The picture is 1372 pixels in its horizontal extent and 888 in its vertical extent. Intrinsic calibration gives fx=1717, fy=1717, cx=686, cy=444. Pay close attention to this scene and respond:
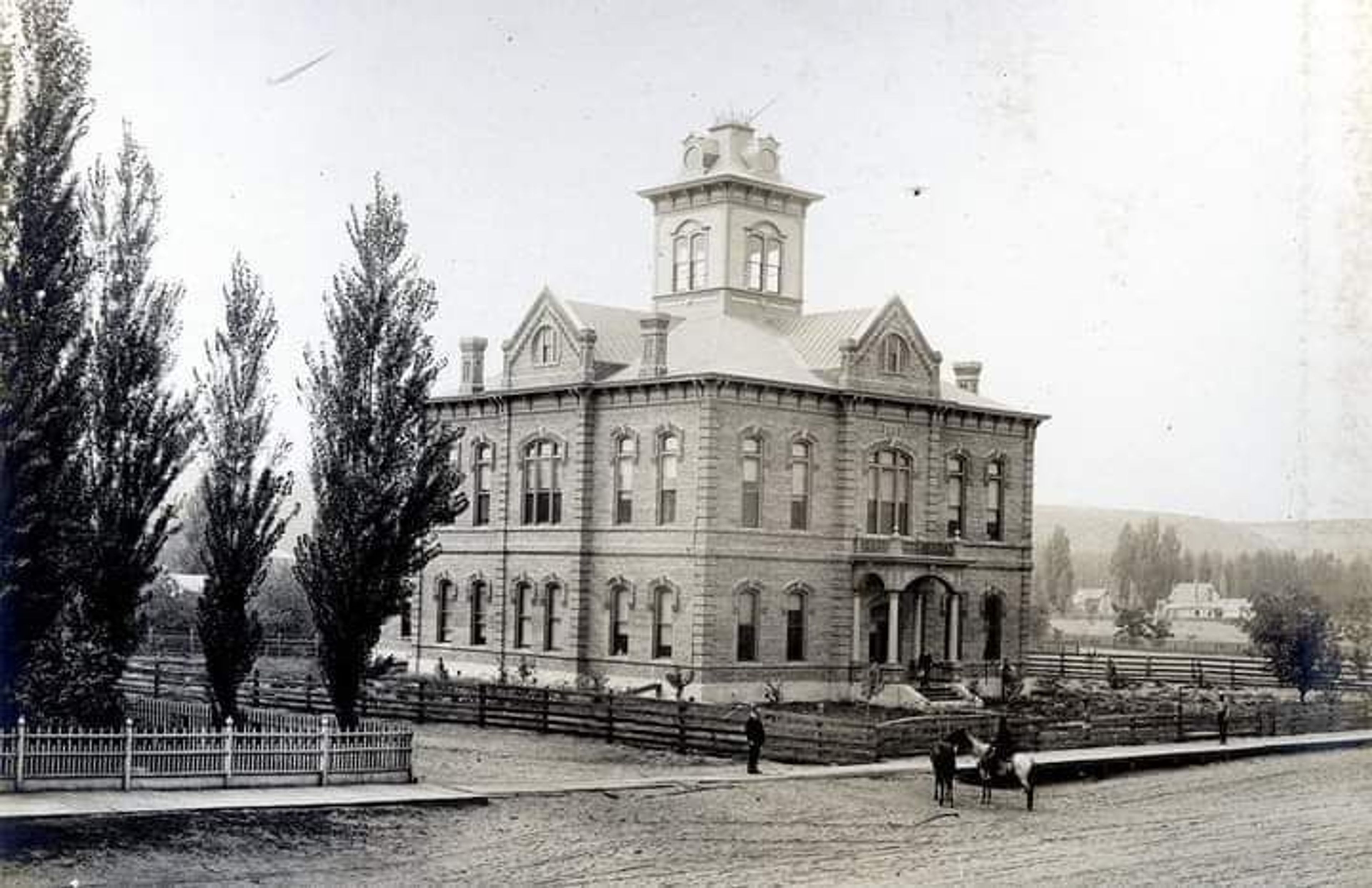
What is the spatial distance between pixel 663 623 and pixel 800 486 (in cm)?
537

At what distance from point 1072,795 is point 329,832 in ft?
49.7

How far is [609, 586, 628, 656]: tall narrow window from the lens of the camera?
4716cm

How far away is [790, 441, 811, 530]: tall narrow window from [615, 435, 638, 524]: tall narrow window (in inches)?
172

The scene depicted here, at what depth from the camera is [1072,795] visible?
105 ft

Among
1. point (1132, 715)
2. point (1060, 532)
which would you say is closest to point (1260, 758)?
point (1132, 715)

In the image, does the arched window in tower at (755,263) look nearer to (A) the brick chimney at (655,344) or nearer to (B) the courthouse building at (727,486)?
(B) the courthouse building at (727,486)

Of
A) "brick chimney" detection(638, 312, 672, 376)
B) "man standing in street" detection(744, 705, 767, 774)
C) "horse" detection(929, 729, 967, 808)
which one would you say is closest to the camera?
"horse" detection(929, 729, 967, 808)

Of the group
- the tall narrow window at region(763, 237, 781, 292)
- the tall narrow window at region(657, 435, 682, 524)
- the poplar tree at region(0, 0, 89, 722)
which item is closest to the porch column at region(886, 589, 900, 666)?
the tall narrow window at region(657, 435, 682, 524)

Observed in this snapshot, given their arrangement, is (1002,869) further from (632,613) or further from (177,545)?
(177,545)

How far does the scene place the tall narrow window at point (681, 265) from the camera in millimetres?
52219

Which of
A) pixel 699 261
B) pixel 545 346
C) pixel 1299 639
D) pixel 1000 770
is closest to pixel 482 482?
pixel 545 346

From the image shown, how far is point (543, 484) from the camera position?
164ft

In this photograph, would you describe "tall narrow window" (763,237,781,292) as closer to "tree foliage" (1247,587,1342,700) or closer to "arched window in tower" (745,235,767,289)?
"arched window in tower" (745,235,767,289)

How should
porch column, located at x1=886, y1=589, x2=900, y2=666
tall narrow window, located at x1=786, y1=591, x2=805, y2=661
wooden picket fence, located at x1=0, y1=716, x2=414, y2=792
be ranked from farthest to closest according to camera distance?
porch column, located at x1=886, y1=589, x2=900, y2=666 → tall narrow window, located at x1=786, y1=591, x2=805, y2=661 → wooden picket fence, located at x1=0, y1=716, x2=414, y2=792
